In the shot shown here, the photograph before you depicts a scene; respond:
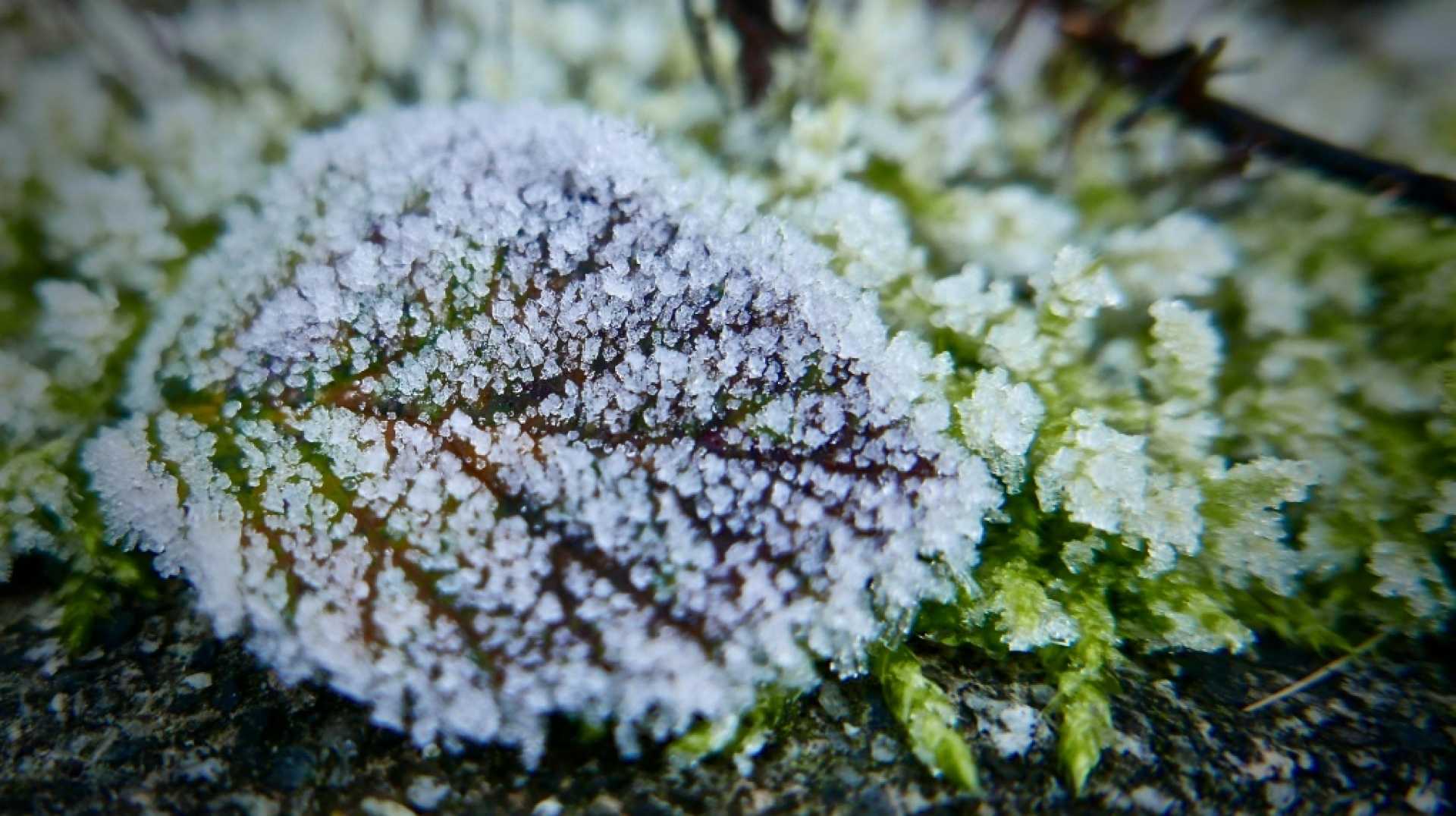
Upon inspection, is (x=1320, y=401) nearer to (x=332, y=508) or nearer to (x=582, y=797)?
(x=582, y=797)

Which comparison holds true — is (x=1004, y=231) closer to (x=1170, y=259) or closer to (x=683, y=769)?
(x=1170, y=259)

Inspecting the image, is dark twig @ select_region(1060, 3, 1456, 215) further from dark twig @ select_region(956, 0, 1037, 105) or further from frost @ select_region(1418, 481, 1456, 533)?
frost @ select_region(1418, 481, 1456, 533)

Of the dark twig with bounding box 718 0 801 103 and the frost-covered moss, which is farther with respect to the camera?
the dark twig with bounding box 718 0 801 103

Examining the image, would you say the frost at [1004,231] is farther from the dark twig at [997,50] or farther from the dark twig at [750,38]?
the dark twig at [750,38]

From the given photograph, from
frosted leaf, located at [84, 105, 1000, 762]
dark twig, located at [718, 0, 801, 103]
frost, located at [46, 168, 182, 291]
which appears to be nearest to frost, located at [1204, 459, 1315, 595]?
frosted leaf, located at [84, 105, 1000, 762]

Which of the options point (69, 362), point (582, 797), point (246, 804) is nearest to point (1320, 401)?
point (582, 797)

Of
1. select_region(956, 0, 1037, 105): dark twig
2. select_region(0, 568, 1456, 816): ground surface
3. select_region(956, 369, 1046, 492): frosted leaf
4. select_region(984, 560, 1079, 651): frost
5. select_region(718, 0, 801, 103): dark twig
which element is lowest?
select_region(0, 568, 1456, 816): ground surface

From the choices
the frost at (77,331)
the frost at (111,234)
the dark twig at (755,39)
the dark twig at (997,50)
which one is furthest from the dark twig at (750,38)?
the frost at (77,331)
